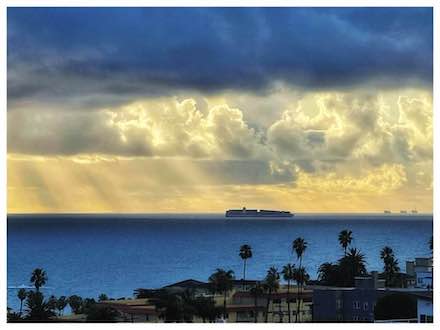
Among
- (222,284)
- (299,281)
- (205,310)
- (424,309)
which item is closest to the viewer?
(424,309)

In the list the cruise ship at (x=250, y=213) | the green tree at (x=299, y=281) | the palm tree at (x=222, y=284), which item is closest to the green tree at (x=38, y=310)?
the palm tree at (x=222, y=284)

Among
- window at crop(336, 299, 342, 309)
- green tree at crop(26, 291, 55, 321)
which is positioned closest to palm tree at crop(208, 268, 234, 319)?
window at crop(336, 299, 342, 309)

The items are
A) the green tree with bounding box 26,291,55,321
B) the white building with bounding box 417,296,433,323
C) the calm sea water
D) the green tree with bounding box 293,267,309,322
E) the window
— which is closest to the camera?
the white building with bounding box 417,296,433,323

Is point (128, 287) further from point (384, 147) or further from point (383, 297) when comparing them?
point (383, 297)

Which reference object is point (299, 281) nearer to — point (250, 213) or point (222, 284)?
point (222, 284)

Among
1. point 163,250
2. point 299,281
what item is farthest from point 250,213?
point 299,281

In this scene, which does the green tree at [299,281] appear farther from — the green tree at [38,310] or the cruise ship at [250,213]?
the cruise ship at [250,213]

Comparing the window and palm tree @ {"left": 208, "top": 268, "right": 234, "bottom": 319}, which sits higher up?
palm tree @ {"left": 208, "top": 268, "right": 234, "bottom": 319}

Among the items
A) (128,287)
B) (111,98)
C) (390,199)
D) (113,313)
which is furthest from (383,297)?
(390,199)

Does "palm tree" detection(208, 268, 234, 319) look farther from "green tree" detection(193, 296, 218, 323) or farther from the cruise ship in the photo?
the cruise ship
